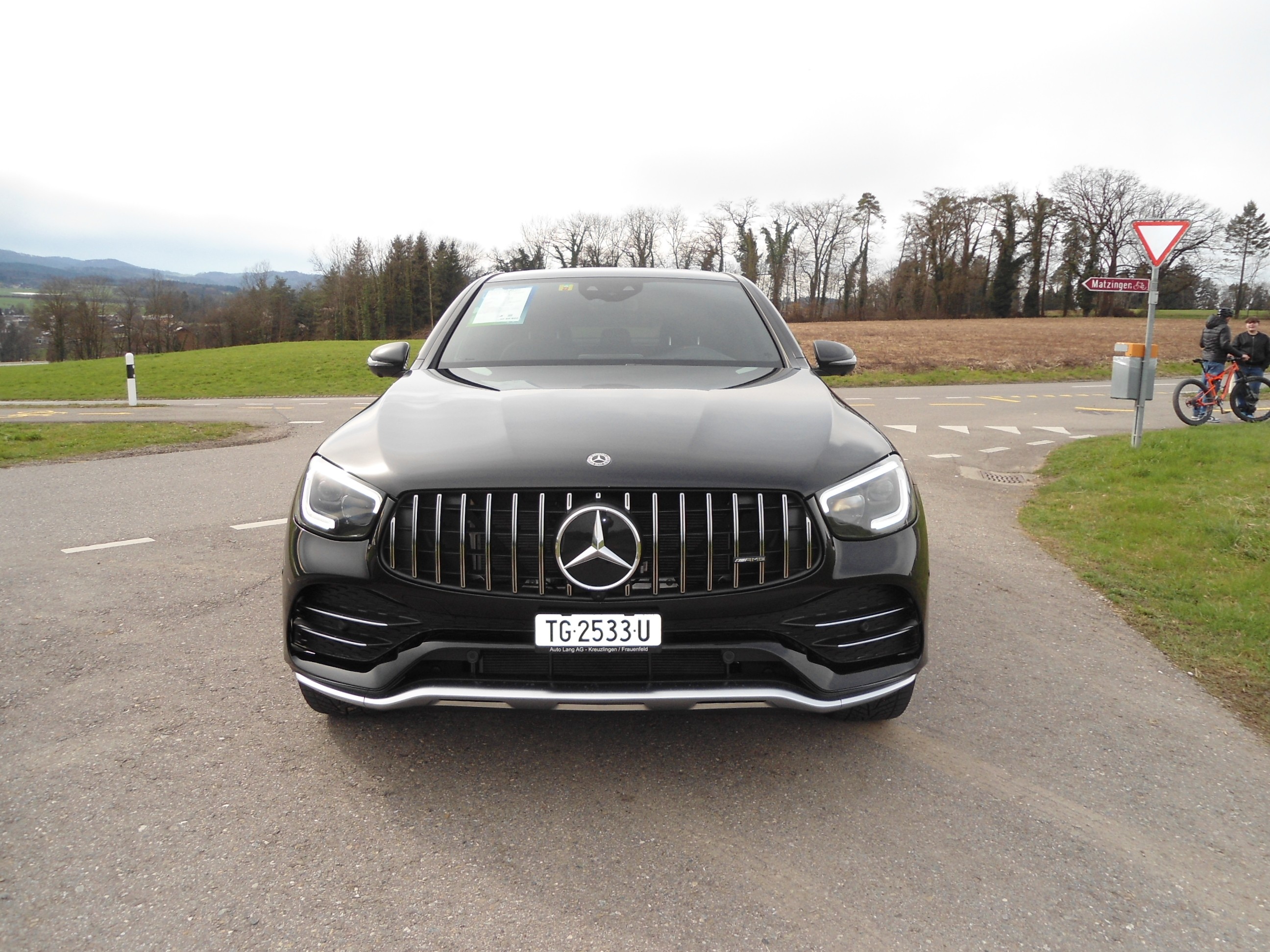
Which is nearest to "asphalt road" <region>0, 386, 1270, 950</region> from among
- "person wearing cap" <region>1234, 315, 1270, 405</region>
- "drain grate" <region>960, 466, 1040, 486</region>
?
"drain grate" <region>960, 466, 1040, 486</region>

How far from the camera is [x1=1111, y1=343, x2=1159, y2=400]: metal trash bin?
30.4 ft

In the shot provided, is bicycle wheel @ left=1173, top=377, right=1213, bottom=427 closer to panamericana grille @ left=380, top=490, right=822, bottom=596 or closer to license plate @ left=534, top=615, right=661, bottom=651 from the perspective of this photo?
panamericana grille @ left=380, top=490, right=822, bottom=596

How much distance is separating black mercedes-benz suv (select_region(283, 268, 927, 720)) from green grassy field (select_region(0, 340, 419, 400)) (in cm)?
1778

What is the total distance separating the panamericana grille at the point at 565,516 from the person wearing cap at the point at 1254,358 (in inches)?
515

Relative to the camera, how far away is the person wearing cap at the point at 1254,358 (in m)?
12.6

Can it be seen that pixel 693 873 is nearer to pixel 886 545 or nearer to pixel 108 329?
pixel 886 545

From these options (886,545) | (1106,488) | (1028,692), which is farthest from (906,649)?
(1106,488)

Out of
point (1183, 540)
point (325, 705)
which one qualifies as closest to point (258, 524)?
point (325, 705)

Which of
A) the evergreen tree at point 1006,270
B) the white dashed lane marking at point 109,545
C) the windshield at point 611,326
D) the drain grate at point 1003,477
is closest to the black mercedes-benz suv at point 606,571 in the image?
the windshield at point 611,326

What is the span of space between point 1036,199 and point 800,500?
83.6 metres

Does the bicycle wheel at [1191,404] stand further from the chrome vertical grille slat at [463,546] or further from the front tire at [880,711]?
the chrome vertical grille slat at [463,546]

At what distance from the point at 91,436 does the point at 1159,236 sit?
41.3 feet

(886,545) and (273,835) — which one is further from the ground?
(886,545)

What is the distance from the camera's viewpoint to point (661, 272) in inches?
180
